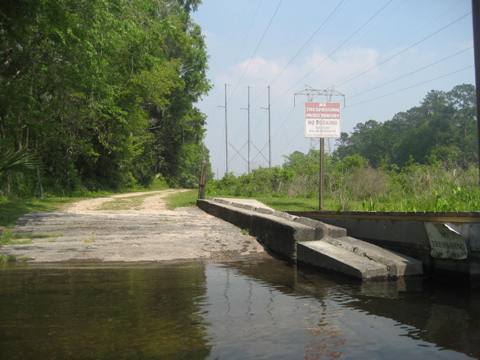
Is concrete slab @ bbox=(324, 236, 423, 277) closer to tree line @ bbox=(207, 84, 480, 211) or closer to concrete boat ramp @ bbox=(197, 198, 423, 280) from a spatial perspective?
concrete boat ramp @ bbox=(197, 198, 423, 280)

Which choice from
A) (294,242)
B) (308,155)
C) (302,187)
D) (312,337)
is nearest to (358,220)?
(294,242)

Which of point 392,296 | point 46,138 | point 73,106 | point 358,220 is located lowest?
point 392,296

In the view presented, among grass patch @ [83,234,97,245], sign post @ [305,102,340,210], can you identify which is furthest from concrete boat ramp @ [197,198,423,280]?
sign post @ [305,102,340,210]

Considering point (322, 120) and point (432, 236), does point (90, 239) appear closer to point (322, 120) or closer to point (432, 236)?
point (432, 236)

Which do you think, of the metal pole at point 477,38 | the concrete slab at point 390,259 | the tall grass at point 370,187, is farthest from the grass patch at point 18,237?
the metal pole at point 477,38

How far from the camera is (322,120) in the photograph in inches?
614

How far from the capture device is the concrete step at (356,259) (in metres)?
6.82

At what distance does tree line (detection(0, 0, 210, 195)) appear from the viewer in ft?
40.8

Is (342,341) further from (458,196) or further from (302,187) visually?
(302,187)

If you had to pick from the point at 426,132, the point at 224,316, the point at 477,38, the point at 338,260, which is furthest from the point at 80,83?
the point at 426,132

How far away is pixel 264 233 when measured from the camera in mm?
10047

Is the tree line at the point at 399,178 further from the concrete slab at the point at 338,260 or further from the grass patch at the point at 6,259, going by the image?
the grass patch at the point at 6,259

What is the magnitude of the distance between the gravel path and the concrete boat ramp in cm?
40

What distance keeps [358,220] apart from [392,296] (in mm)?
3673
